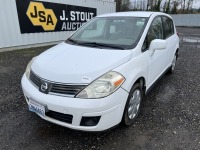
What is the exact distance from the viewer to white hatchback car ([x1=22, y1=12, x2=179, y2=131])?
2.12 metres

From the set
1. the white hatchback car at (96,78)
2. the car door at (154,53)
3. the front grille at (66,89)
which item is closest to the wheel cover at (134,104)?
the white hatchback car at (96,78)

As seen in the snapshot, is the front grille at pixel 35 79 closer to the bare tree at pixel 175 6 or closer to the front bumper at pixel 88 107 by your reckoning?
the front bumper at pixel 88 107

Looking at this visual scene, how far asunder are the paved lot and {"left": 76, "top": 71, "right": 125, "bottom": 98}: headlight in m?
0.79

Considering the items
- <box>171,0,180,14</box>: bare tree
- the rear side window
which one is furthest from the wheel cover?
<box>171,0,180,14</box>: bare tree

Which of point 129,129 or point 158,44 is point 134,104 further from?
point 158,44

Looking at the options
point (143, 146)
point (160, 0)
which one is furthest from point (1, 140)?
point (160, 0)

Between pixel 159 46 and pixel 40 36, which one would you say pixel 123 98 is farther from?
pixel 40 36

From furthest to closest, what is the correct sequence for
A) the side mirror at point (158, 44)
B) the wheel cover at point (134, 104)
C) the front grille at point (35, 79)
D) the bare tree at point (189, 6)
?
1. the bare tree at point (189, 6)
2. the side mirror at point (158, 44)
3. the wheel cover at point (134, 104)
4. the front grille at point (35, 79)

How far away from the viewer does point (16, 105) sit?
134 inches

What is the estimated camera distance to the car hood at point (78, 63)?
2199 millimetres

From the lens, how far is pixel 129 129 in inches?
109

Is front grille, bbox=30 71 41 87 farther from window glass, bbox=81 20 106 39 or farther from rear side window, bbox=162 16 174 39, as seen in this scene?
rear side window, bbox=162 16 174 39

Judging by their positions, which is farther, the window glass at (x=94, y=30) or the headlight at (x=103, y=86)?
the window glass at (x=94, y=30)

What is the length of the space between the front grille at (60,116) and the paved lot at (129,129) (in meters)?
0.45
